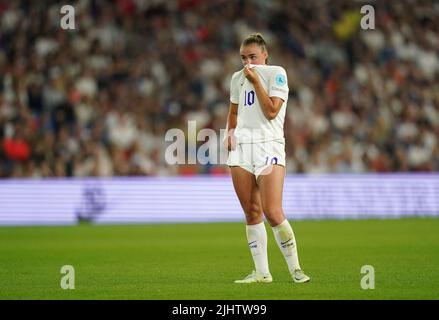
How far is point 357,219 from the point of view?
2205 centimetres

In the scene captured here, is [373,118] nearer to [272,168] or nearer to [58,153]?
[58,153]

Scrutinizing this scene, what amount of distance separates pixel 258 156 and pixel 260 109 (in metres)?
0.45

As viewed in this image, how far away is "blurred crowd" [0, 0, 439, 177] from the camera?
2247 centimetres

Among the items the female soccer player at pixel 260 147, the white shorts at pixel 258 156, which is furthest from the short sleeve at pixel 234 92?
the white shorts at pixel 258 156

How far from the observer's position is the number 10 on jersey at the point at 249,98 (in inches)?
388

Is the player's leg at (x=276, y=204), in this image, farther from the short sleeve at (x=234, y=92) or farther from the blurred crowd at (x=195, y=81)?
the blurred crowd at (x=195, y=81)

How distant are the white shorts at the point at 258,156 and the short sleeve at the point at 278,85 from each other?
453 mm

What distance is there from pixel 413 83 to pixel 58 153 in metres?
9.31

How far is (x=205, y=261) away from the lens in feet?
42.5

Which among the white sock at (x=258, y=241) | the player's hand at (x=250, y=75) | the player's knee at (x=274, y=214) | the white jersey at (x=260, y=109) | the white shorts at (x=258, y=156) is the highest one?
the player's hand at (x=250, y=75)
